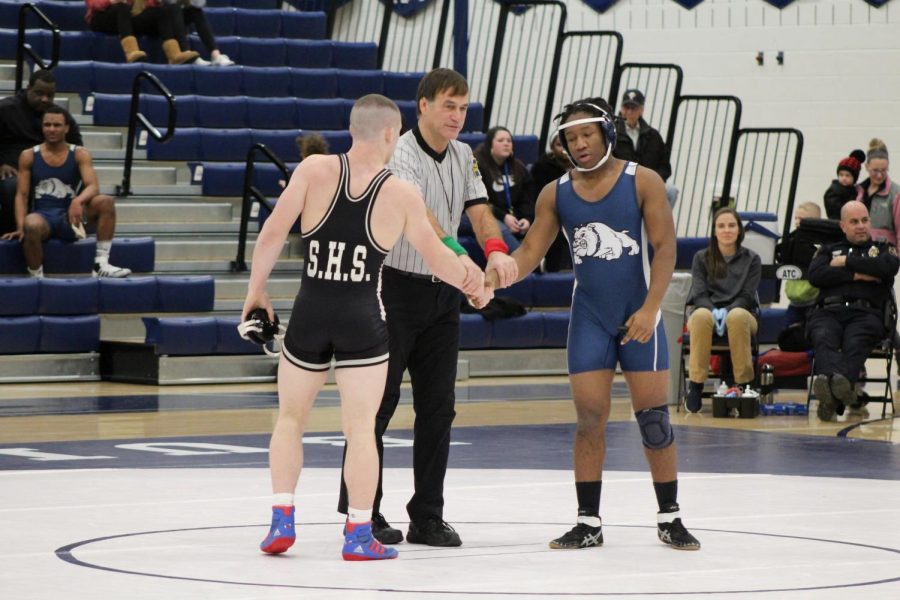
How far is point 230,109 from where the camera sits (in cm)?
1497

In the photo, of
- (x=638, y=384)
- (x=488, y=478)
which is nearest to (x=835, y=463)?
→ (x=488, y=478)

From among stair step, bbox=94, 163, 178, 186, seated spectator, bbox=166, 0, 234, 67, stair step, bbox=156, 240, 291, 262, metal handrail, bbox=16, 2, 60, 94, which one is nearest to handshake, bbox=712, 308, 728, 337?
stair step, bbox=156, 240, 291, 262

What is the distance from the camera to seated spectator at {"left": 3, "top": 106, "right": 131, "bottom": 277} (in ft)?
39.9

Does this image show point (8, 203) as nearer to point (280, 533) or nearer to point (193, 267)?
point (193, 267)

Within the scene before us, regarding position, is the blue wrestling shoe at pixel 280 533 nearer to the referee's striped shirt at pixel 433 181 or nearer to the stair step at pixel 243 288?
the referee's striped shirt at pixel 433 181

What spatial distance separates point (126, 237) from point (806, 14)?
6285mm

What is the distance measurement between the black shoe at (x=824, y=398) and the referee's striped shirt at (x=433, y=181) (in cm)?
488

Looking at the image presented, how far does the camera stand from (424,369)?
5.75 meters

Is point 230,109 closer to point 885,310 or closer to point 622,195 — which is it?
point 885,310

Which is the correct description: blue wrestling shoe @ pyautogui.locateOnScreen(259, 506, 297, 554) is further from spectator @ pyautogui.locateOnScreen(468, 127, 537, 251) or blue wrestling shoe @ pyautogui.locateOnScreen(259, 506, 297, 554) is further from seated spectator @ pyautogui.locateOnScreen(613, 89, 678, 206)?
seated spectator @ pyautogui.locateOnScreen(613, 89, 678, 206)

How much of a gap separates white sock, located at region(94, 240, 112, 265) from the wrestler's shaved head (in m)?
7.50

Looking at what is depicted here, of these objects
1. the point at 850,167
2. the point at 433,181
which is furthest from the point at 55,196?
the point at 433,181

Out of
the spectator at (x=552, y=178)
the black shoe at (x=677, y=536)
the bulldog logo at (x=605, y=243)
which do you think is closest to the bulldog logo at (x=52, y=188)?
the spectator at (x=552, y=178)

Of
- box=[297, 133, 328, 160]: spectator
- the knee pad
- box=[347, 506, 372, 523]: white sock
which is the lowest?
box=[347, 506, 372, 523]: white sock
